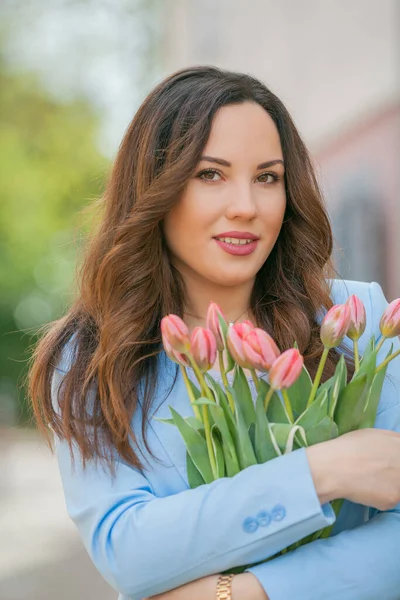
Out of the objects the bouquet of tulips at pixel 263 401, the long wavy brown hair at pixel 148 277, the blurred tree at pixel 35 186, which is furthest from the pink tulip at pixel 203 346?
the blurred tree at pixel 35 186

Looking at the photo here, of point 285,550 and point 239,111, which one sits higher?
point 239,111

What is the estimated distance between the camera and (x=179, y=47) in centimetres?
1761

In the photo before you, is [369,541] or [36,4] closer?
[369,541]

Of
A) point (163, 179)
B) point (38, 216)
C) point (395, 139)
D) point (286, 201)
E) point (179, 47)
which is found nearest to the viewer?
point (163, 179)

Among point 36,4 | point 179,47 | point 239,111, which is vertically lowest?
point 239,111

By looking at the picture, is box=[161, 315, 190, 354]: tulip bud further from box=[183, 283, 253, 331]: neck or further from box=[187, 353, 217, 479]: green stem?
box=[183, 283, 253, 331]: neck

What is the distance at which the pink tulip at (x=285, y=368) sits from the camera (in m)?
1.40

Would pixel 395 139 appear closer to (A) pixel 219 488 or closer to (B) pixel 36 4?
(A) pixel 219 488

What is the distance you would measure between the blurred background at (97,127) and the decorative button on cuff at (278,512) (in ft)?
2.38

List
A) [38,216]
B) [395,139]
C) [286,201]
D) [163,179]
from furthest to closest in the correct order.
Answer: [38,216]
[395,139]
[286,201]
[163,179]

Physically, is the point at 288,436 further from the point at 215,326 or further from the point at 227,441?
the point at 215,326

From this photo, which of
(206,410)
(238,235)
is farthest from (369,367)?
(238,235)

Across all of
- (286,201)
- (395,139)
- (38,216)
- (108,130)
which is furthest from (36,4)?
(286,201)

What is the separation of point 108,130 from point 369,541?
18.9 meters
